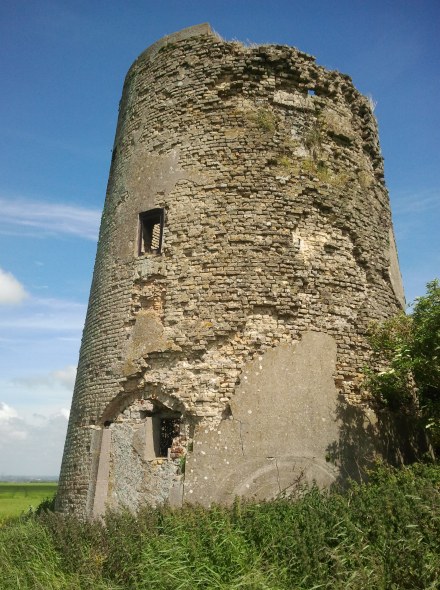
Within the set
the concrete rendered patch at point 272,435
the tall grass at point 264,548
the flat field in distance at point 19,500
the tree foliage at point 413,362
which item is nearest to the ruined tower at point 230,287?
the concrete rendered patch at point 272,435

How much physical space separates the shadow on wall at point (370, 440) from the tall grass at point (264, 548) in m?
1.08

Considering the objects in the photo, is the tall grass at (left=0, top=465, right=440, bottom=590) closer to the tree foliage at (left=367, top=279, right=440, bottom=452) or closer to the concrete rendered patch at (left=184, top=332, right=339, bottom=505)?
the concrete rendered patch at (left=184, top=332, right=339, bottom=505)

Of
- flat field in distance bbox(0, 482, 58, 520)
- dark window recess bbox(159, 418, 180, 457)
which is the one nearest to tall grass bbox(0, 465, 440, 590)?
dark window recess bbox(159, 418, 180, 457)

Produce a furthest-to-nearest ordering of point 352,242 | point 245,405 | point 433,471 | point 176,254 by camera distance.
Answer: point 352,242 < point 176,254 < point 245,405 < point 433,471

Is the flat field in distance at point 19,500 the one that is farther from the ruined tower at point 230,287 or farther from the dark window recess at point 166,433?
the ruined tower at point 230,287

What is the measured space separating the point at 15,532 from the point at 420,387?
613cm

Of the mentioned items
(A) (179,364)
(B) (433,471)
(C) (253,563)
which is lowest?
(C) (253,563)

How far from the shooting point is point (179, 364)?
25.1 feet

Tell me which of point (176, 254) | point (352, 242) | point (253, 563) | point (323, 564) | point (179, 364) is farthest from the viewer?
point (352, 242)

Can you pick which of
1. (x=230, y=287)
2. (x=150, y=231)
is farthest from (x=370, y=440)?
(x=150, y=231)

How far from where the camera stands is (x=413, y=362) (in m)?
7.16

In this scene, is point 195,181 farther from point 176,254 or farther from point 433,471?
point 433,471

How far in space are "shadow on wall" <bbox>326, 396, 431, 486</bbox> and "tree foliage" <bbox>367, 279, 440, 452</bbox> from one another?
0.24 m

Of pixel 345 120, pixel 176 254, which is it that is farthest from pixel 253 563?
pixel 345 120
